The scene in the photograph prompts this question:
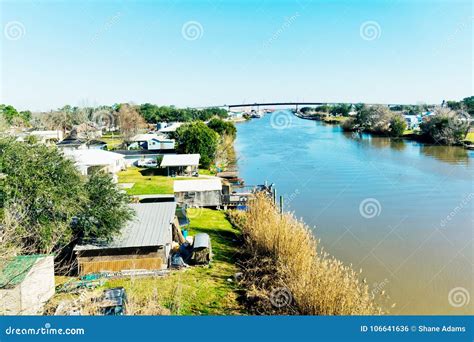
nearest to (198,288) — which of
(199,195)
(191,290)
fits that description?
(191,290)

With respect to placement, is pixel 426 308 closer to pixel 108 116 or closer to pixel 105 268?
pixel 105 268

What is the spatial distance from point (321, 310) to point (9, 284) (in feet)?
21.6

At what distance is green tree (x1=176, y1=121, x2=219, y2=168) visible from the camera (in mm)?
30109

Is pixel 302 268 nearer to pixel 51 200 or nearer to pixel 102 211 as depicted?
pixel 102 211

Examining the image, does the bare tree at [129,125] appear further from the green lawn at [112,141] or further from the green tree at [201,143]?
the green tree at [201,143]

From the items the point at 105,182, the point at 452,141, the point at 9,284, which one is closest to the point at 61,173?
the point at 105,182

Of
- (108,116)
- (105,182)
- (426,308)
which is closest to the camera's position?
(426,308)

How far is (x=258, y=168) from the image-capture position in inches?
1254

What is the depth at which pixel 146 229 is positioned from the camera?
11734mm

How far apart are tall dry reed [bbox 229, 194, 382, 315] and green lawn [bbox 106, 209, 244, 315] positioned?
1.04m

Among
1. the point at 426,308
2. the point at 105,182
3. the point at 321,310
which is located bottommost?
the point at 426,308

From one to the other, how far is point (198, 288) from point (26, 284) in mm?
4114

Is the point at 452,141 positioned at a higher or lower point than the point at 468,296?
higher

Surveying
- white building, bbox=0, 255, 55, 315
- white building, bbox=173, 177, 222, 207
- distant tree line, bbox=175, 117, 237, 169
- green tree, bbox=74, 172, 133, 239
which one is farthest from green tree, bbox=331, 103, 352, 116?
white building, bbox=0, 255, 55, 315
